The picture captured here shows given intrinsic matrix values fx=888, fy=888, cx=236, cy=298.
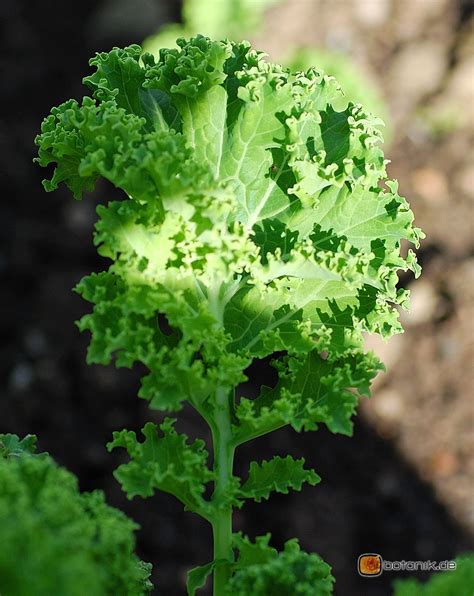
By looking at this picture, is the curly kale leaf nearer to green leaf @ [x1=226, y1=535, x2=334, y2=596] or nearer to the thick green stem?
the thick green stem

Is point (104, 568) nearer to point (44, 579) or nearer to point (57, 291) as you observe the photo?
point (44, 579)

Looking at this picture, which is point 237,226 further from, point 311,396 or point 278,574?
point 278,574

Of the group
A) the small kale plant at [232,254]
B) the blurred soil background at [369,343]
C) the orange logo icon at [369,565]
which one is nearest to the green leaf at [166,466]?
the small kale plant at [232,254]

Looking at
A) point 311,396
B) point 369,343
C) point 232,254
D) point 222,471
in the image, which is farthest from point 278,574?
point 369,343

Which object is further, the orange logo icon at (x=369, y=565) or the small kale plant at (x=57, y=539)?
the orange logo icon at (x=369, y=565)

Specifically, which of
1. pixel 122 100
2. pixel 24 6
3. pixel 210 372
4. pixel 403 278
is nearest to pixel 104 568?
pixel 210 372

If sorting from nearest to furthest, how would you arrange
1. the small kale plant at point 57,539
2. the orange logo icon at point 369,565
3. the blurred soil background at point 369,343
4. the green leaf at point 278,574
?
the small kale plant at point 57,539, the green leaf at point 278,574, the orange logo icon at point 369,565, the blurred soil background at point 369,343

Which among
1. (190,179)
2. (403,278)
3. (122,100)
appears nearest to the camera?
(190,179)

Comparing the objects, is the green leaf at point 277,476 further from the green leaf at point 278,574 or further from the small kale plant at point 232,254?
the green leaf at point 278,574
